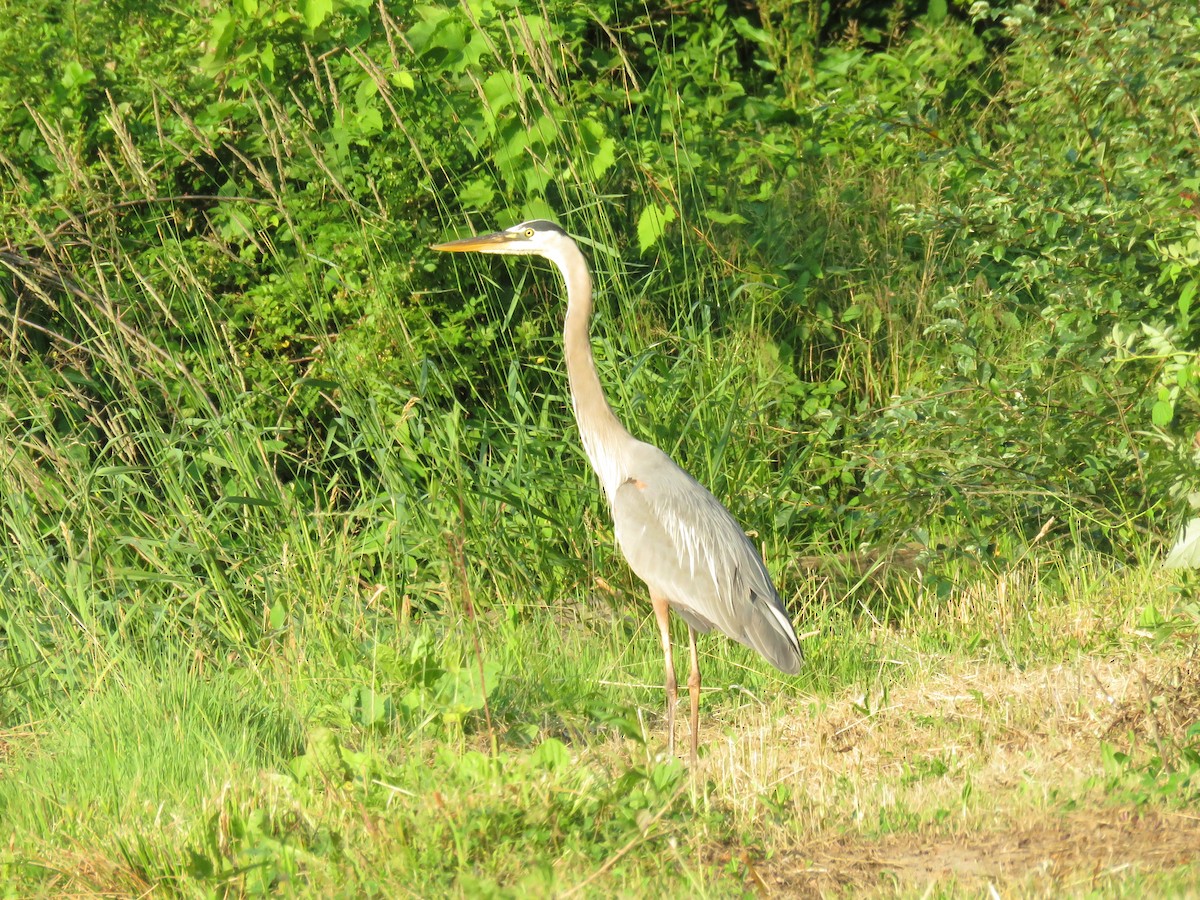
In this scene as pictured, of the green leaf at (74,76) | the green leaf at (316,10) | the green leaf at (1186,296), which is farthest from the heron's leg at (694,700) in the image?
the green leaf at (74,76)

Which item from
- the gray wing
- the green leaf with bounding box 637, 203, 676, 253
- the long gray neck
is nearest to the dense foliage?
the green leaf with bounding box 637, 203, 676, 253

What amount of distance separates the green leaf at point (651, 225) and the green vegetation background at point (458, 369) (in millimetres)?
13

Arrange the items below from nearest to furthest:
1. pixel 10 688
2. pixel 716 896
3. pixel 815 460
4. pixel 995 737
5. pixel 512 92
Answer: pixel 716 896 < pixel 995 737 < pixel 10 688 < pixel 512 92 < pixel 815 460

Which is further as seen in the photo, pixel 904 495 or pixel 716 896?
pixel 904 495

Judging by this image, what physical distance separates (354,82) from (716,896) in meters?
3.96

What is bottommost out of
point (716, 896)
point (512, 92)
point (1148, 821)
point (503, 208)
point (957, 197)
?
point (1148, 821)

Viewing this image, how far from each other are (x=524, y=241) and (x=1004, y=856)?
2920mm

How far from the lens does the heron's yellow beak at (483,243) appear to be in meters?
5.30

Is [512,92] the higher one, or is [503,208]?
[512,92]

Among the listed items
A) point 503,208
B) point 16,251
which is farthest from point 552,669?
point 16,251

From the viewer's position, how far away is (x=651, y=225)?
5773mm

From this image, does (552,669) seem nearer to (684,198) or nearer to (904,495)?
(904,495)

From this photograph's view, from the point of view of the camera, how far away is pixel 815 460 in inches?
245

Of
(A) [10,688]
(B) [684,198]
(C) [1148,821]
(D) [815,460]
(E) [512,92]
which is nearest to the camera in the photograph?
(C) [1148,821]
